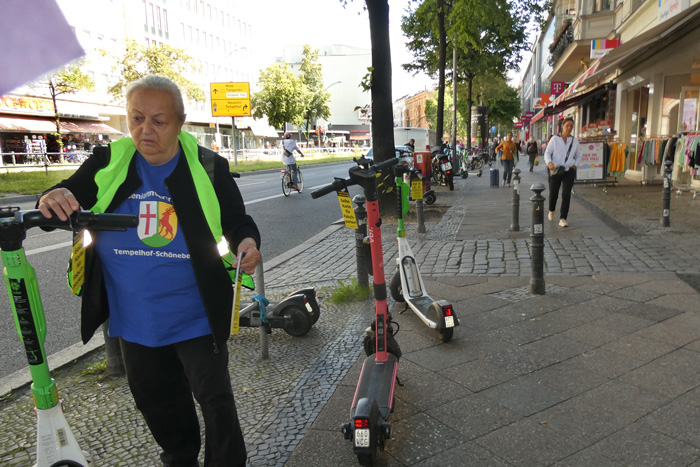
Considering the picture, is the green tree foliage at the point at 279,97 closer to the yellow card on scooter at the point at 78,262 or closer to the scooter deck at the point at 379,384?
the scooter deck at the point at 379,384

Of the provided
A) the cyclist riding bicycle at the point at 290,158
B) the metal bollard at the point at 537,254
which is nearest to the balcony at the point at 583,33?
the cyclist riding bicycle at the point at 290,158

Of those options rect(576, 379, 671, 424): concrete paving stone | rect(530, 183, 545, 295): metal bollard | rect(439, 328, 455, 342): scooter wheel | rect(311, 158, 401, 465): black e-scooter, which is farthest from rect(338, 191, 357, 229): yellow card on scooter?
rect(530, 183, 545, 295): metal bollard

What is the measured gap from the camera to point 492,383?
3281 mm

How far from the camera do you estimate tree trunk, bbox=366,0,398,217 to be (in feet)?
31.1

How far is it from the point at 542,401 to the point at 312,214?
30.5 ft

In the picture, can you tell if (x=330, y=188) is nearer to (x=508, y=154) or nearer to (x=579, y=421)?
(x=579, y=421)

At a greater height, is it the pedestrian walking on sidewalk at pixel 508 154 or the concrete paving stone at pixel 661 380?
the pedestrian walking on sidewalk at pixel 508 154

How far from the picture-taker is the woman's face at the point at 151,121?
6.70 feet

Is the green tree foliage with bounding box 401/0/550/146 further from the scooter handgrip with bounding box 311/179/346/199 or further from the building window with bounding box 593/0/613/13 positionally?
the scooter handgrip with bounding box 311/179/346/199

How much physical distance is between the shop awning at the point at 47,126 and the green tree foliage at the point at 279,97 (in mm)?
14351

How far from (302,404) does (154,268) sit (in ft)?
4.87

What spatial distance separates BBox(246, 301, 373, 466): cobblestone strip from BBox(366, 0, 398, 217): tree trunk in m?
5.72

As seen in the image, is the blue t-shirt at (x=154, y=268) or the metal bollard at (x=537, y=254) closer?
the blue t-shirt at (x=154, y=268)

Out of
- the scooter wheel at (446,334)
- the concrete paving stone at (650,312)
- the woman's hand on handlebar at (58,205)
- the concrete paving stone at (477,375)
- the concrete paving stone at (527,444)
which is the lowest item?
the concrete paving stone at (477,375)
